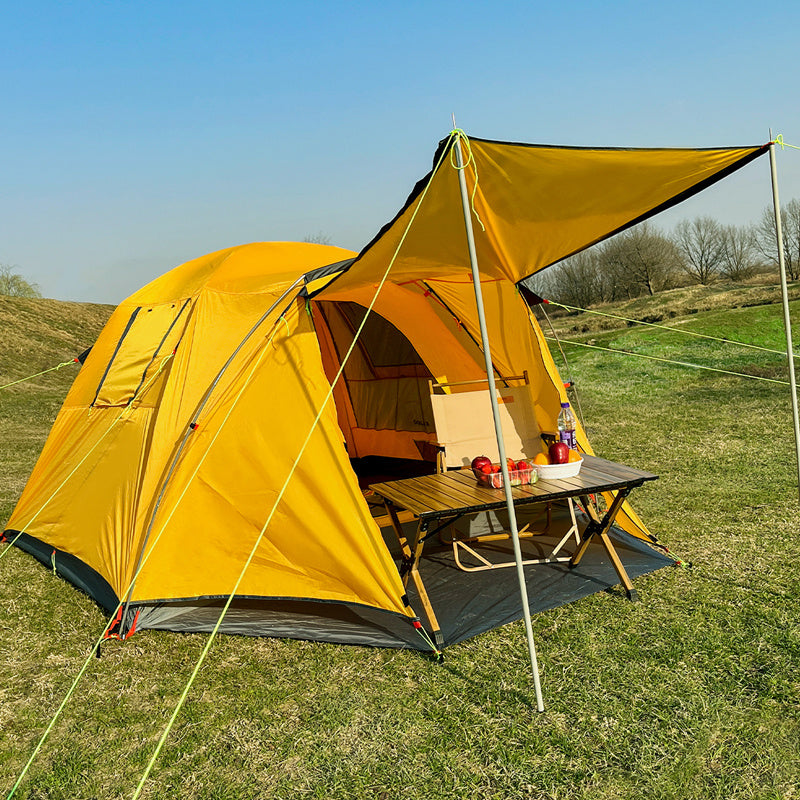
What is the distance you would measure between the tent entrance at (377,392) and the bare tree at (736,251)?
2052 cm

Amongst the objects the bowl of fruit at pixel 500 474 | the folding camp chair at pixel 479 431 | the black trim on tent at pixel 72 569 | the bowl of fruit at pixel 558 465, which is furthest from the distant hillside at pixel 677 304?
the black trim on tent at pixel 72 569

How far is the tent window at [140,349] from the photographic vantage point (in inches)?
168

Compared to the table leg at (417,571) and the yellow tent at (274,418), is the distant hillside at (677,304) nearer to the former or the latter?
the yellow tent at (274,418)

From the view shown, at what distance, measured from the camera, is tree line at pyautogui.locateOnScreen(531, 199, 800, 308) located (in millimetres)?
23453

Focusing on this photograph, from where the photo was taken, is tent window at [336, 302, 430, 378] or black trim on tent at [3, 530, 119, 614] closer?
black trim on tent at [3, 530, 119, 614]

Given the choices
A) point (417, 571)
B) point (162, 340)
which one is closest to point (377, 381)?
point (162, 340)

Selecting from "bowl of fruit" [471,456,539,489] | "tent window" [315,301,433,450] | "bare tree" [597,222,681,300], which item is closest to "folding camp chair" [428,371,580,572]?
"bowl of fruit" [471,456,539,489]

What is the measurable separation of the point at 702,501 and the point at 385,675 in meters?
3.35

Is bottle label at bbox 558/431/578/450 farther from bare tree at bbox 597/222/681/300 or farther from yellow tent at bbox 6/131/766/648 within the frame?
bare tree at bbox 597/222/681/300

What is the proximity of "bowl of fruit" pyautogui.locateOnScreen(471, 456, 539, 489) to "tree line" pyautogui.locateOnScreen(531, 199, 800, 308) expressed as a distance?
19.7 meters

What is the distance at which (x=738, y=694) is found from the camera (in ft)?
9.13

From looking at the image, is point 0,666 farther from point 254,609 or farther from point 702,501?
point 702,501

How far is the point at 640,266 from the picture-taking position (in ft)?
78.4

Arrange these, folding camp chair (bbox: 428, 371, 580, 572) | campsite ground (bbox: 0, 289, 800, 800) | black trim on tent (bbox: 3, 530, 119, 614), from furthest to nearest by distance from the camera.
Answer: folding camp chair (bbox: 428, 371, 580, 572), black trim on tent (bbox: 3, 530, 119, 614), campsite ground (bbox: 0, 289, 800, 800)
